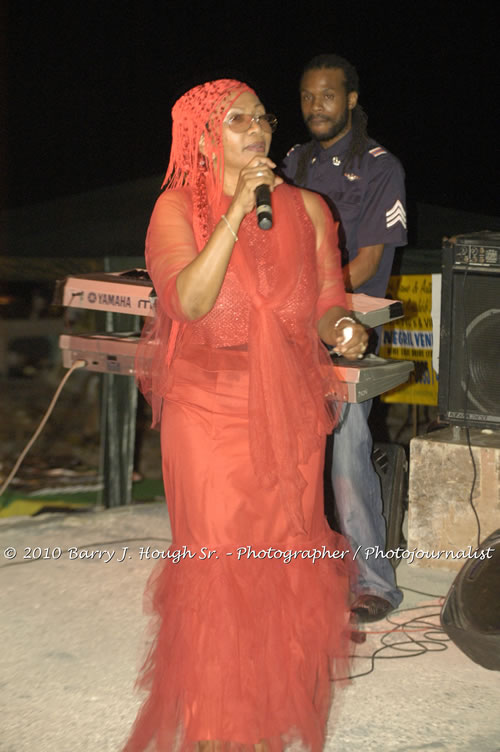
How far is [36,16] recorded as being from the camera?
437 inches

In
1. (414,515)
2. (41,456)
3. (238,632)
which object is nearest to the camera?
(238,632)

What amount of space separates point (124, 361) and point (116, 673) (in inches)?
58.8

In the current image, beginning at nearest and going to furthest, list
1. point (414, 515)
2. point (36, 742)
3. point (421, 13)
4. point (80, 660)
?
point (36, 742), point (80, 660), point (414, 515), point (421, 13)

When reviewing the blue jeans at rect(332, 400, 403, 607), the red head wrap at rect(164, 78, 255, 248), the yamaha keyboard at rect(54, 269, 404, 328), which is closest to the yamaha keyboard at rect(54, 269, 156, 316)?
the yamaha keyboard at rect(54, 269, 404, 328)

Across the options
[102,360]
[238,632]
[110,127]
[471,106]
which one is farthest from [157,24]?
[238,632]

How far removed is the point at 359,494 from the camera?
3451mm

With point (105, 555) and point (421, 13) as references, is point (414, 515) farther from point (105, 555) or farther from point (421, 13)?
point (421, 13)

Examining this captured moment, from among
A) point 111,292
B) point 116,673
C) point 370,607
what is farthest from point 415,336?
point 116,673

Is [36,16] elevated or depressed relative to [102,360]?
elevated

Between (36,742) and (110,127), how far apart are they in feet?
31.2

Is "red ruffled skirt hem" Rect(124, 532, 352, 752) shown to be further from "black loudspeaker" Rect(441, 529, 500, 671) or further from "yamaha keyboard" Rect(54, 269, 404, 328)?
"yamaha keyboard" Rect(54, 269, 404, 328)

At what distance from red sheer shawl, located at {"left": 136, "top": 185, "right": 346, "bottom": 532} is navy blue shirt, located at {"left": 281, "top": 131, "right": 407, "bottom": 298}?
3.76 ft

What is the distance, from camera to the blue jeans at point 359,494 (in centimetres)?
342

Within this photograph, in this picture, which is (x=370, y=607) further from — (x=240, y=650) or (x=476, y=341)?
(x=240, y=650)
